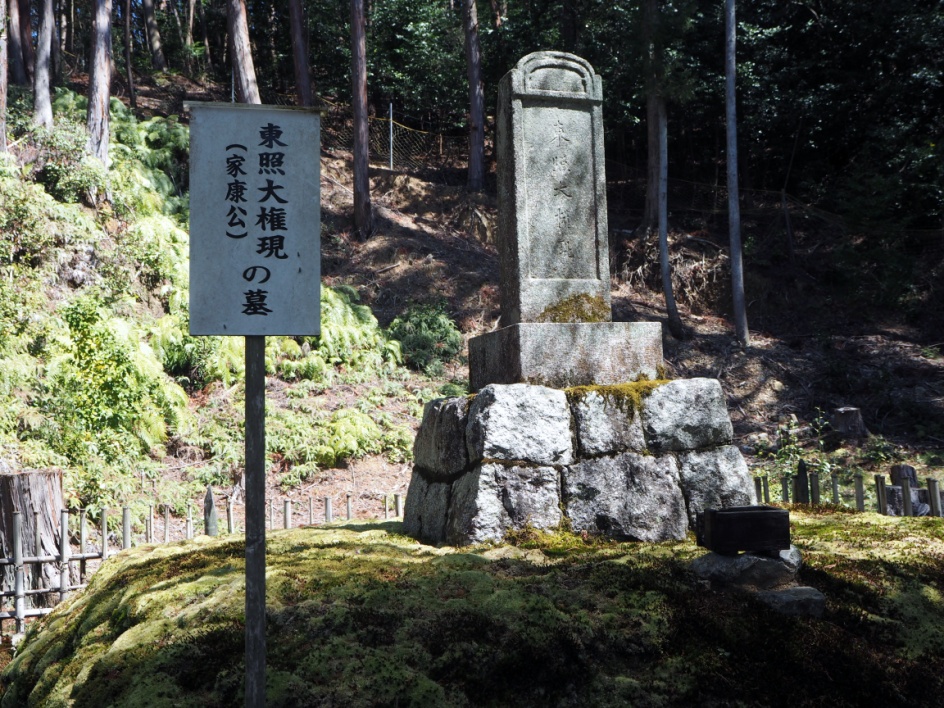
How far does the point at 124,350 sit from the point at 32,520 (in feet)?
13.7

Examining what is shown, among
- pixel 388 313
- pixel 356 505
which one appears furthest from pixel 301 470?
pixel 388 313

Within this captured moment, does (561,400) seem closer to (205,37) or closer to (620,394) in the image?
(620,394)

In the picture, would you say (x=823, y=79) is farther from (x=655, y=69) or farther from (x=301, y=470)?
(x=301, y=470)

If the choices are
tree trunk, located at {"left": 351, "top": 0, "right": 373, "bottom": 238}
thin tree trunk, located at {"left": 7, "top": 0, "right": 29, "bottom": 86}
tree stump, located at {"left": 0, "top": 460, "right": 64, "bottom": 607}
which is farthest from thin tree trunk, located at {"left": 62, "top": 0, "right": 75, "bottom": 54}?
tree stump, located at {"left": 0, "top": 460, "right": 64, "bottom": 607}

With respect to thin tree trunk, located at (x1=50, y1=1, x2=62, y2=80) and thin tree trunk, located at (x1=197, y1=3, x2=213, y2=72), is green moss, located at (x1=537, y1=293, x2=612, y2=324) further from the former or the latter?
thin tree trunk, located at (x1=197, y1=3, x2=213, y2=72)

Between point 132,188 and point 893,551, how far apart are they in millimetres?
12667

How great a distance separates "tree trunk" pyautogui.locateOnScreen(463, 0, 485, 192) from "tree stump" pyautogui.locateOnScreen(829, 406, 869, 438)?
10.5 meters

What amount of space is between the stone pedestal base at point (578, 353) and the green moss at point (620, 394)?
205 millimetres

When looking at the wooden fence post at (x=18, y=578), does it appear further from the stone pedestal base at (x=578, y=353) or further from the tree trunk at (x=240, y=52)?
the tree trunk at (x=240, y=52)

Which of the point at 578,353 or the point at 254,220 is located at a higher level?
the point at 254,220

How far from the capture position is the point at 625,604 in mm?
3561

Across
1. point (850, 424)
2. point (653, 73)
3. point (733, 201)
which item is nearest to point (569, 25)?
point (653, 73)

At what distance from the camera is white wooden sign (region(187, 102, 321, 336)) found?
2.90 meters

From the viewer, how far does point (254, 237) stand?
2.96 metres
